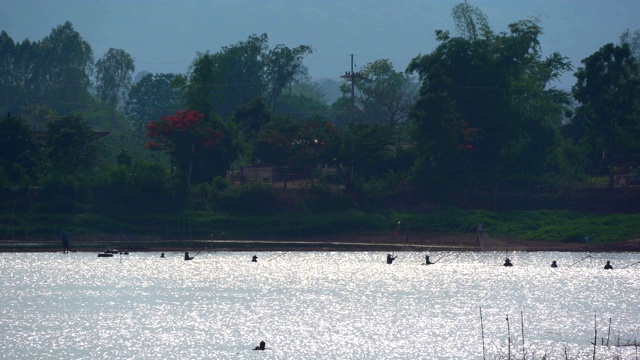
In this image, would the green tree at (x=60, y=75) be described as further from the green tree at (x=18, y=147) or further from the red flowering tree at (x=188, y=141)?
the red flowering tree at (x=188, y=141)

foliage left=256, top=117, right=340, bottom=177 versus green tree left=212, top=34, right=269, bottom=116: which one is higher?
green tree left=212, top=34, right=269, bottom=116

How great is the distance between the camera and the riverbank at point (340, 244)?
3307 inches

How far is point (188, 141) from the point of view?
94625 mm

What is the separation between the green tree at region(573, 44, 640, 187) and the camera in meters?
91.6

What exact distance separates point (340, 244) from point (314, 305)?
1220 inches

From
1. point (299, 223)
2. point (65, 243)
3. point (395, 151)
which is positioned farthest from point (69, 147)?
point (395, 151)

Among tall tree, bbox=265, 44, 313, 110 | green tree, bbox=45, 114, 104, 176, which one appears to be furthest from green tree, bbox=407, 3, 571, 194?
tall tree, bbox=265, 44, 313, 110

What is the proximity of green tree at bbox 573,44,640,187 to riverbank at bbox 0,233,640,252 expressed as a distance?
1112cm

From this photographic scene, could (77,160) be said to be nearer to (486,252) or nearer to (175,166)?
(175,166)

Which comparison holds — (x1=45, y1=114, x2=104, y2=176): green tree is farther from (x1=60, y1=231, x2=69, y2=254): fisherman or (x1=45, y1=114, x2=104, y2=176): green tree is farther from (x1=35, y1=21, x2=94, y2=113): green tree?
(x1=35, y1=21, x2=94, y2=113): green tree

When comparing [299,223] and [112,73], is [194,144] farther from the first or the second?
[112,73]

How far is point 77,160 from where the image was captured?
98062mm

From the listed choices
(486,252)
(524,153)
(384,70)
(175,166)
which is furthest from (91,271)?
(384,70)

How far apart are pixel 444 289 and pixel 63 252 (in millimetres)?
34490
